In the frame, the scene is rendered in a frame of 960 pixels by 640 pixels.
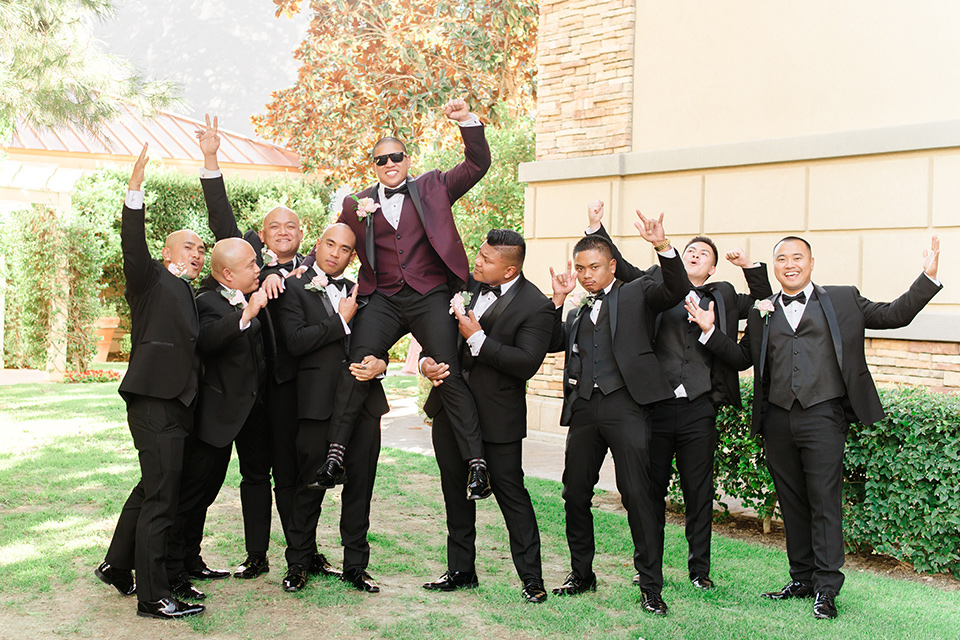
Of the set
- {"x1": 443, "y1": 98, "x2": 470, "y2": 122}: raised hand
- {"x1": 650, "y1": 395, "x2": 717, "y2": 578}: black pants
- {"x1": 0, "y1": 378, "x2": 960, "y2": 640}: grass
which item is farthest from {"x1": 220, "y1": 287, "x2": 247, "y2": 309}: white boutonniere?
{"x1": 650, "y1": 395, "x2": 717, "y2": 578}: black pants

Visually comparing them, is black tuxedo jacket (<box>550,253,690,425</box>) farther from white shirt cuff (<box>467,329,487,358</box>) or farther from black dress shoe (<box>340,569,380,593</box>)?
black dress shoe (<box>340,569,380,593</box>)

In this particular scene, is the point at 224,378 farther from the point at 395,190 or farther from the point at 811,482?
the point at 811,482

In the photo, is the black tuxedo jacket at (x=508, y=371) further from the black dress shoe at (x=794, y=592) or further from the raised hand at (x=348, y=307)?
the black dress shoe at (x=794, y=592)

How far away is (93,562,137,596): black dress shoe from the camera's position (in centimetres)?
495

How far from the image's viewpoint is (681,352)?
569 centimetres

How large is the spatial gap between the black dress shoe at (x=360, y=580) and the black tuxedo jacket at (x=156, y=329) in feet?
5.09

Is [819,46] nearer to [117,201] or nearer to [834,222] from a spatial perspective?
[834,222]

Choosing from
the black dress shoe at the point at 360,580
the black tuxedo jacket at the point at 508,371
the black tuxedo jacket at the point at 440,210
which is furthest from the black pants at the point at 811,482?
the black dress shoe at the point at 360,580

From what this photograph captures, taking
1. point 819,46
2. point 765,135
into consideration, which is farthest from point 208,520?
point 819,46

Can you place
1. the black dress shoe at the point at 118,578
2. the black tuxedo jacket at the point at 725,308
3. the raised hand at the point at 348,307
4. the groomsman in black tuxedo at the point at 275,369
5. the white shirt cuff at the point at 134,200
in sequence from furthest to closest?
1. the black tuxedo jacket at the point at 725,308
2. the groomsman in black tuxedo at the point at 275,369
3. the raised hand at the point at 348,307
4. the black dress shoe at the point at 118,578
5. the white shirt cuff at the point at 134,200

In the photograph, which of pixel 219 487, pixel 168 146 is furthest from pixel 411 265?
pixel 168 146

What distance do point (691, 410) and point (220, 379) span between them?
2924 millimetres

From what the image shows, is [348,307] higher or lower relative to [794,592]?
higher

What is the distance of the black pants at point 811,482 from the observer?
16.8 ft
